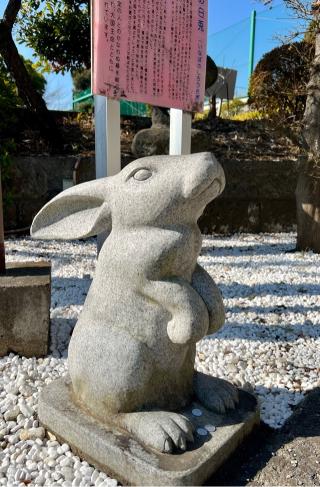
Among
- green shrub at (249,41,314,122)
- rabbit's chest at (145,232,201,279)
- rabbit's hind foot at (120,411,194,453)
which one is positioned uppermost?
green shrub at (249,41,314,122)

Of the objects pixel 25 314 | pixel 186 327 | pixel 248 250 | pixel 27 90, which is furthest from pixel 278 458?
pixel 27 90

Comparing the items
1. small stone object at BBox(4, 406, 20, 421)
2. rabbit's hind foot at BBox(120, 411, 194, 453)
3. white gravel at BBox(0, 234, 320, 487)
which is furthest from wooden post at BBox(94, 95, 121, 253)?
rabbit's hind foot at BBox(120, 411, 194, 453)

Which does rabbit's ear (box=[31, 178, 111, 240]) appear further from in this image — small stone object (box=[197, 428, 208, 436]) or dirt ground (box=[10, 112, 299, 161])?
dirt ground (box=[10, 112, 299, 161])

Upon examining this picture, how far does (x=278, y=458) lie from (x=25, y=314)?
5.62 feet

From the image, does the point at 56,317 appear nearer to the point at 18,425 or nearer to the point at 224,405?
the point at 18,425

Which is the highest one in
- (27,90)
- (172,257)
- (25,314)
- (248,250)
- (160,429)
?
(27,90)

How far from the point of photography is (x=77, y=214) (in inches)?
71.7

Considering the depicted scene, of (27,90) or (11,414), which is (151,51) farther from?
(27,90)

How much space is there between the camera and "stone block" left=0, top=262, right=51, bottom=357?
2.58 m

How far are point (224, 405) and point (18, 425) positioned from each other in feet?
3.38

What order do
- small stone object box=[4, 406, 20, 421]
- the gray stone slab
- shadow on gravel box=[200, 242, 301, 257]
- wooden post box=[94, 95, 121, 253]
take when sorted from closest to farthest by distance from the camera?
the gray stone slab, small stone object box=[4, 406, 20, 421], wooden post box=[94, 95, 121, 253], shadow on gravel box=[200, 242, 301, 257]

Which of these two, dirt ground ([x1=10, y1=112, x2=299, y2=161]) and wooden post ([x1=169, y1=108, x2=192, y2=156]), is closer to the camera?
wooden post ([x1=169, y1=108, x2=192, y2=156])

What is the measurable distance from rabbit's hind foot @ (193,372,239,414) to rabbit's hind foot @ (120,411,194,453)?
216 mm

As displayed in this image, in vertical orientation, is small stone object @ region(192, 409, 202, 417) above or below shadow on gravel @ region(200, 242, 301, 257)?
above
